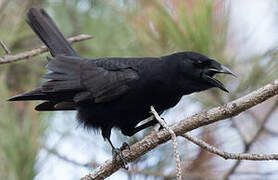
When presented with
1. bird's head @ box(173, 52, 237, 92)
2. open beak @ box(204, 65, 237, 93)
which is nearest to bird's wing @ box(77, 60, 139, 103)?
bird's head @ box(173, 52, 237, 92)

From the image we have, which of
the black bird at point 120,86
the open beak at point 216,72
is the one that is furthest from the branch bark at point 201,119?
the open beak at point 216,72

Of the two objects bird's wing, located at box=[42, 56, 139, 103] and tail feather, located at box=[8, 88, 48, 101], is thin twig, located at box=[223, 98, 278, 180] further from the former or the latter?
tail feather, located at box=[8, 88, 48, 101]

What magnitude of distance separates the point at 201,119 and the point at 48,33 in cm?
174

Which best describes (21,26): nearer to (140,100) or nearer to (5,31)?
(5,31)

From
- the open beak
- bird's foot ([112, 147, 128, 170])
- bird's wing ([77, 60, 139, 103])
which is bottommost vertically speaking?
bird's foot ([112, 147, 128, 170])

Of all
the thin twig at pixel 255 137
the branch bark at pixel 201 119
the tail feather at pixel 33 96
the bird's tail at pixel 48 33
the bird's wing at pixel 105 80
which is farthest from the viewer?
the bird's tail at pixel 48 33

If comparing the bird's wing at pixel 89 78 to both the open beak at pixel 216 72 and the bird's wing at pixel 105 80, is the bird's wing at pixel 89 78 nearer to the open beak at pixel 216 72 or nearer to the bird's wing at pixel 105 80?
the bird's wing at pixel 105 80

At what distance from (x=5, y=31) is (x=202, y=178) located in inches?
73.0

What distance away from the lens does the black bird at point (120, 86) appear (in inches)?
121

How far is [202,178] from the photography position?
11.3ft

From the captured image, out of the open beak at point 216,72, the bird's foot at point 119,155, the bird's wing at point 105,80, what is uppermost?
the open beak at point 216,72

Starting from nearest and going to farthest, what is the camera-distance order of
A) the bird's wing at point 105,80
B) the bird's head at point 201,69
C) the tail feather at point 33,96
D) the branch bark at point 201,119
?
the branch bark at point 201,119
the bird's head at point 201,69
the tail feather at point 33,96
the bird's wing at point 105,80

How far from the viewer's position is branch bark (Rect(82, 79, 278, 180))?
2105 millimetres

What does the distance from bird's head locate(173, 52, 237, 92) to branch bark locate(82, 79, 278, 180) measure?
25.2 inches
